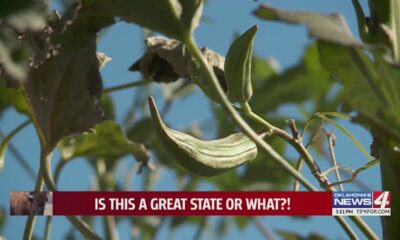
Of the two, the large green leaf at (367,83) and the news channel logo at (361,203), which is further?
the news channel logo at (361,203)

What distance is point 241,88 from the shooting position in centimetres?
67

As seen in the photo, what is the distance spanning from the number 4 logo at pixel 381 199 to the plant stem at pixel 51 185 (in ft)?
0.79

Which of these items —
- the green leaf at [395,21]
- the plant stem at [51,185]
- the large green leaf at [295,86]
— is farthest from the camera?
the large green leaf at [295,86]

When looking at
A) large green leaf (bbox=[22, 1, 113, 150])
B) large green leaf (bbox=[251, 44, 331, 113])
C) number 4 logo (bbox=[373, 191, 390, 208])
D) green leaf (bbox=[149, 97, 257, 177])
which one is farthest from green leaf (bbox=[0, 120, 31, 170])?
large green leaf (bbox=[251, 44, 331, 113])

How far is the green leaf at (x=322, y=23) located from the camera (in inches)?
18.8

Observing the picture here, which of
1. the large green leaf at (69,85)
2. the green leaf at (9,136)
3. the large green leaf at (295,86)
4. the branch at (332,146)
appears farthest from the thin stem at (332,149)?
the large green leaf at (295,86)

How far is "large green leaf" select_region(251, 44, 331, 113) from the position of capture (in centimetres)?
135

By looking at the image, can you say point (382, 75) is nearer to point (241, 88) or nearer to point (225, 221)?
point (241, 88)

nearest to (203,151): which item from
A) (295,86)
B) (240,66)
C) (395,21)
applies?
(240,66)

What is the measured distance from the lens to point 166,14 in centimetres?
58

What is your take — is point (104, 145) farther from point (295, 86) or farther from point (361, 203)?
point (295, 86)

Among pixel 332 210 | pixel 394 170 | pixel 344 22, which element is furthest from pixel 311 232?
pixel 344 22

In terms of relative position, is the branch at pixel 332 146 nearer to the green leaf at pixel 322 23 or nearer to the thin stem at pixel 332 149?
the thin stem at pixel 332 149

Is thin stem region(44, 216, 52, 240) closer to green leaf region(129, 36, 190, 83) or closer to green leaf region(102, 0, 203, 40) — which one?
green leaf region(129, 36, 190, 83)
